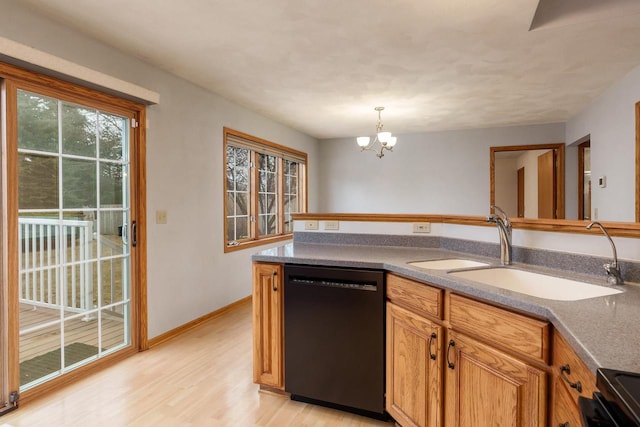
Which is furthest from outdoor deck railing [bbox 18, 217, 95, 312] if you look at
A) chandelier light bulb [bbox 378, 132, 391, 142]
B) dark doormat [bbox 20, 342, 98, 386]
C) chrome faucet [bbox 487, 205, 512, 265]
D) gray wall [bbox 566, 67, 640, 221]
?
gray wall [bbox 566, 67, 640, 221]

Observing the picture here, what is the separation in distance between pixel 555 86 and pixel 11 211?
4489mm

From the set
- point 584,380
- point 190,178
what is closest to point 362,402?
point 584,380

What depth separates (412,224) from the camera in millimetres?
2459

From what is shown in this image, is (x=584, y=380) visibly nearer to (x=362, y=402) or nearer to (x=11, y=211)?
(x=362, y=402)

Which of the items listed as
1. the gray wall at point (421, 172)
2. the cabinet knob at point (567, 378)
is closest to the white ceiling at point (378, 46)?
the gray wall at point (421, 172)

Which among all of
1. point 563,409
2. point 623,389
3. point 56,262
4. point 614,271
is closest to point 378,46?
point 614,271

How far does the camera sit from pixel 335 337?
6.44ft

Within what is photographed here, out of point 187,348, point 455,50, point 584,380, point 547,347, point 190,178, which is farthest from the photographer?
point 190,178

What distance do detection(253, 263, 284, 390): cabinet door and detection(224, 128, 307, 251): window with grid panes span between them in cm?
191

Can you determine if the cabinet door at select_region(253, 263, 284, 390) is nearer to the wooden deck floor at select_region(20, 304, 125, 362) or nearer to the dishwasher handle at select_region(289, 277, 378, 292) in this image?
the dishwasher handle at select_region(289, 277, 378, 292)

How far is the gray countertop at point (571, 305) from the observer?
81 centimetres

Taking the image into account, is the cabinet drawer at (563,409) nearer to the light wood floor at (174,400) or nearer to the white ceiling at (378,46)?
the light wood floor at (174,400)

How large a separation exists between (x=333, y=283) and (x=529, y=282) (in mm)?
944

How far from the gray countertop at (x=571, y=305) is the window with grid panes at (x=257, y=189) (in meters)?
2.22
